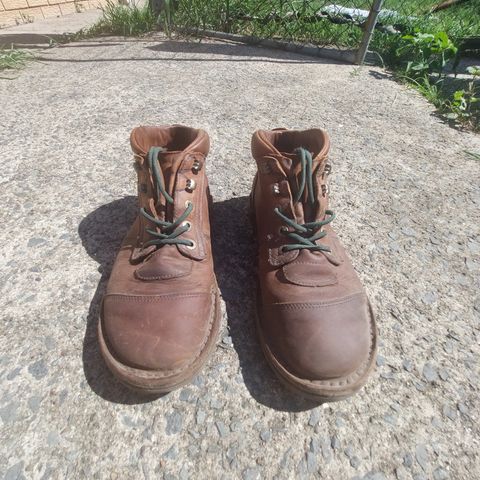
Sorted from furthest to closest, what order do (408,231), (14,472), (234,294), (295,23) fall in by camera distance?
(295,23)
(408,231)
(234,294)
(14,472)

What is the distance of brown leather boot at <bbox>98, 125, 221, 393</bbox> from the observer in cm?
109

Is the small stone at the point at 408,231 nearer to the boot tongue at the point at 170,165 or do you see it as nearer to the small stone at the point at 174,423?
the boot tongue at the point at 170,165

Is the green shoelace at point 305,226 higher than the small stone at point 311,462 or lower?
higher

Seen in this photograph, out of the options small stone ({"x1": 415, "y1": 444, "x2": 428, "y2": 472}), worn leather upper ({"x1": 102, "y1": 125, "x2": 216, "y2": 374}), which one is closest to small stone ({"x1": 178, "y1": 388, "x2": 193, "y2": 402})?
worn leather upper ({"x1": 102, "y1": 125, "x2": 216, "y2": 374})

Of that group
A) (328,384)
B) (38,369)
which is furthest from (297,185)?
(38,369)

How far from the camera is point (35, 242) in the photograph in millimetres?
1669

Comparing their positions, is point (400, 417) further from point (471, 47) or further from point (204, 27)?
point (204, 27)

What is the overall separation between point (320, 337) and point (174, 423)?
534 millimetres

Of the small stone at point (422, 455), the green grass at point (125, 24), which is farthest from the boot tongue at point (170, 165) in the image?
the green grass at point (125, 24)

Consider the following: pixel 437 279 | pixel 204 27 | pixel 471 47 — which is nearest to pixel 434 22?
pixel 471 47

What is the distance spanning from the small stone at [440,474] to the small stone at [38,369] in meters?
1.26

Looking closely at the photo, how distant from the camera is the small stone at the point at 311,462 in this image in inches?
39.8

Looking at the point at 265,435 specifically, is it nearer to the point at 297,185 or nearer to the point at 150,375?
the point at 150,375

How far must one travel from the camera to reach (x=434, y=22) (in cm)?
457
